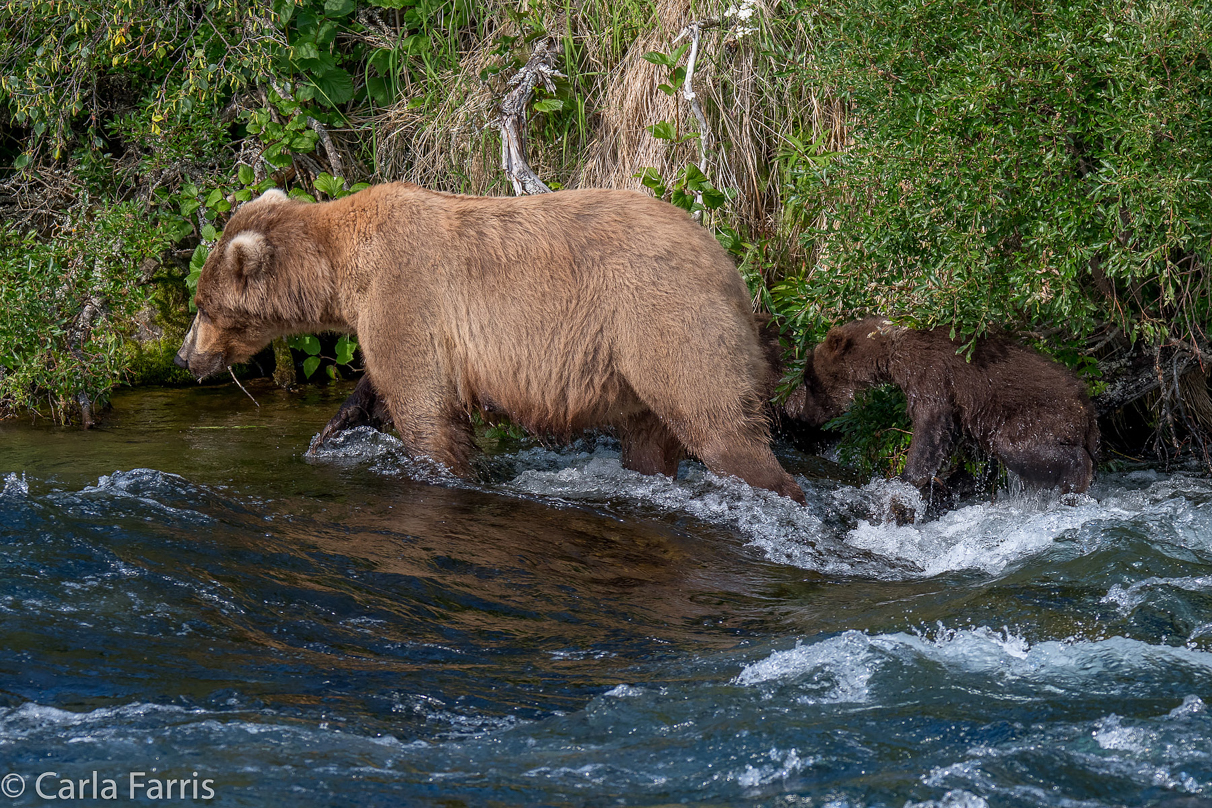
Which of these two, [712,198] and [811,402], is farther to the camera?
[712,198]

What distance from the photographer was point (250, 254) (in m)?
6.39

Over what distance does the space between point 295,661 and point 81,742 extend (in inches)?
29.7

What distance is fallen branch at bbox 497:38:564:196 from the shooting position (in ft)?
25.8

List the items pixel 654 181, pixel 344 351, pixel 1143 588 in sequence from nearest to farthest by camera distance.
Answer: pixel 1143 588, pixel 654 181, pixel 344 351

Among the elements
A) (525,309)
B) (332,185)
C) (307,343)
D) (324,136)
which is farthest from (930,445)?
(324,136)

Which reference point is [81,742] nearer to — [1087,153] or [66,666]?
[66,666]

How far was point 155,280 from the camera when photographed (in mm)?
9609

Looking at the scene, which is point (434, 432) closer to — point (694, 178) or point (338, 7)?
point (694, 178)

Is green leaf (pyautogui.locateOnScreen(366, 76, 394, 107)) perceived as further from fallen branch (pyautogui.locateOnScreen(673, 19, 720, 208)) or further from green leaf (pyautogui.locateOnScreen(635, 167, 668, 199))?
green leaf (pyautogui.locateOnScreen(635, 167, 668, 199))

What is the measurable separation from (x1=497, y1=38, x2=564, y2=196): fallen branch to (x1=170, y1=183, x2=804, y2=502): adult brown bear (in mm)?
1544

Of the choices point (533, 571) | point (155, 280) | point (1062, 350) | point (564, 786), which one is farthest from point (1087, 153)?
point (155, 280)

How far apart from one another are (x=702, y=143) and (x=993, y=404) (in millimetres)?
3048

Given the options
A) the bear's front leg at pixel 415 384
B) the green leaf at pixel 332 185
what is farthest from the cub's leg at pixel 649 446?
the green leaf at pixel 332 185

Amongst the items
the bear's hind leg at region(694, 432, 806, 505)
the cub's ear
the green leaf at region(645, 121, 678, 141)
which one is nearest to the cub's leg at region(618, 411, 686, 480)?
the bear's hind leg at region(694, 432, 806, 505)
